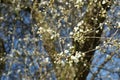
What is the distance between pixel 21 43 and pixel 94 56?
194 cm

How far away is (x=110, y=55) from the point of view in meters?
5.19

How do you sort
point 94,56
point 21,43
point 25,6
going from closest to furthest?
1. point 94,56
2. point 21,43
3. point 25,6

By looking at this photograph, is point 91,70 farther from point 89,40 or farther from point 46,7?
point 46,7

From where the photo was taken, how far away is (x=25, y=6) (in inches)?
278

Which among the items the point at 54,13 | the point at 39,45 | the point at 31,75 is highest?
the point at 54,13

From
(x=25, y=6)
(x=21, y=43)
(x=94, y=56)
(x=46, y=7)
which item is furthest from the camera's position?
(x=25, y=6)

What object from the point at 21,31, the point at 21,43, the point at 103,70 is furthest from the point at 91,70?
the point at 21,31

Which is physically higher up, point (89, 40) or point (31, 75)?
point (89, 40)

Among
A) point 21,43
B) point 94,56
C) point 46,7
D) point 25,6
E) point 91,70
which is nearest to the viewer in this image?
point 94,56

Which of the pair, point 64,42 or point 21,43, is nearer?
point 64,42

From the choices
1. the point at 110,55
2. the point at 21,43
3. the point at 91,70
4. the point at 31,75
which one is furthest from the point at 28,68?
the point at 110,55

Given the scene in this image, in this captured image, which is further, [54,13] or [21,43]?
[21,43]

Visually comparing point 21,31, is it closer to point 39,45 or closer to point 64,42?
point 39,45

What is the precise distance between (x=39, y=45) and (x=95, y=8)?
4.16ft
